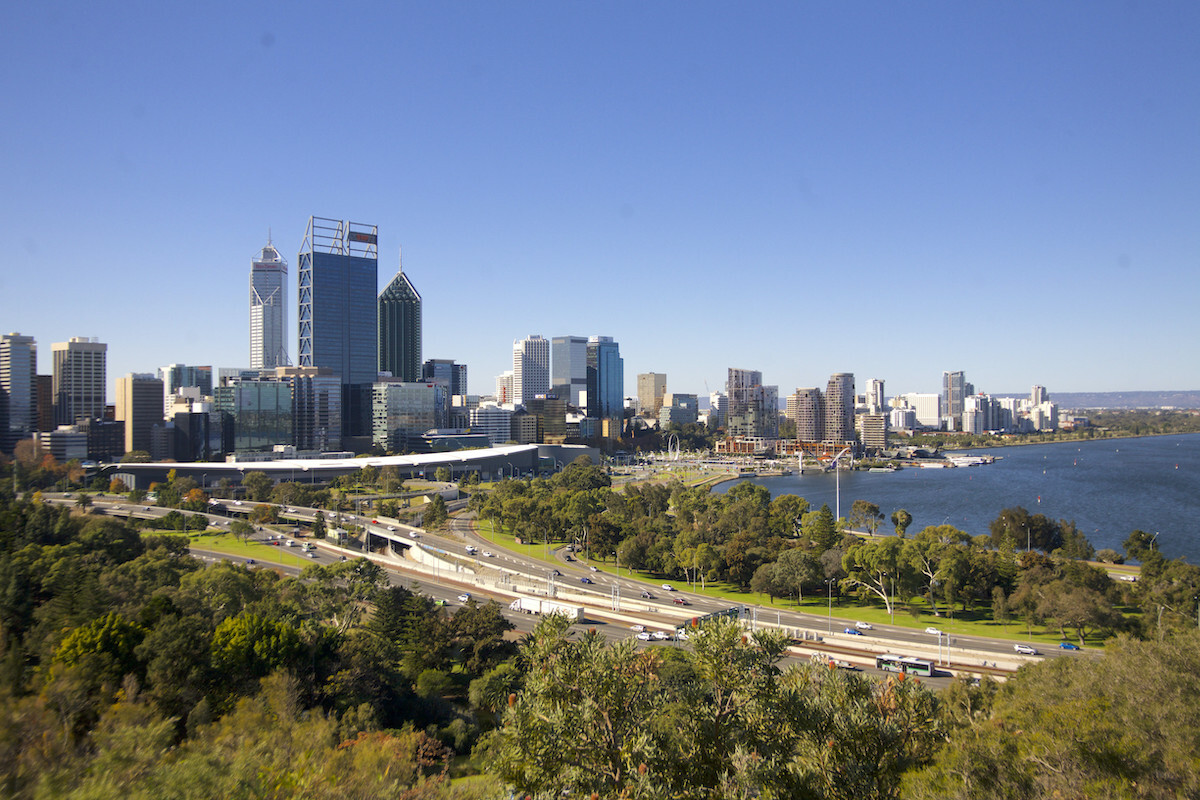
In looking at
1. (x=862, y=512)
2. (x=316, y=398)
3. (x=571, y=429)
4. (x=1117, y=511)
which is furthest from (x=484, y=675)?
(x=571, y=429)

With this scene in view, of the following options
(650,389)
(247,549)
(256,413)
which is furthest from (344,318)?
(650,389)

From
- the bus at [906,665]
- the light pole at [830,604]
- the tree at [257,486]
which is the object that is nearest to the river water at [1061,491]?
the light pole at [830,604]

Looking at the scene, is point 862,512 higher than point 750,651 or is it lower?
lower

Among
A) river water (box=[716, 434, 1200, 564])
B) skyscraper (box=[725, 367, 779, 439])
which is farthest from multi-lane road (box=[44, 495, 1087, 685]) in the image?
skyscraper (box=[725, 367, 779, 439])

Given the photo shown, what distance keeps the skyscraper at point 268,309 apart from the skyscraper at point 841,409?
61.4 meters

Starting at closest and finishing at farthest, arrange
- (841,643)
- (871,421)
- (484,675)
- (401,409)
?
(484,675) → (841,643) → (401,409) → (871,421)

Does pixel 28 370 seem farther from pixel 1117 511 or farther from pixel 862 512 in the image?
pixel 1117 511

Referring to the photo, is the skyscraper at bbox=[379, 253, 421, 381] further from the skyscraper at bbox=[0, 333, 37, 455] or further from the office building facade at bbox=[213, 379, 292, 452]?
the skyscraper at bbox=[0, 333, 37, 455]

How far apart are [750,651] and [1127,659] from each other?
4.17 m

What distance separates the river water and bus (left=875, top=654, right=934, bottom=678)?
13246mm

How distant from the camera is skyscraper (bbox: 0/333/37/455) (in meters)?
37.2

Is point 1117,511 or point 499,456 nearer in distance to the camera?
point 1117,511

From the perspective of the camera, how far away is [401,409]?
47.2 m

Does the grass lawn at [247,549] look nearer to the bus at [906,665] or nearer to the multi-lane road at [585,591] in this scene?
the multi-lane road at [585,591]
